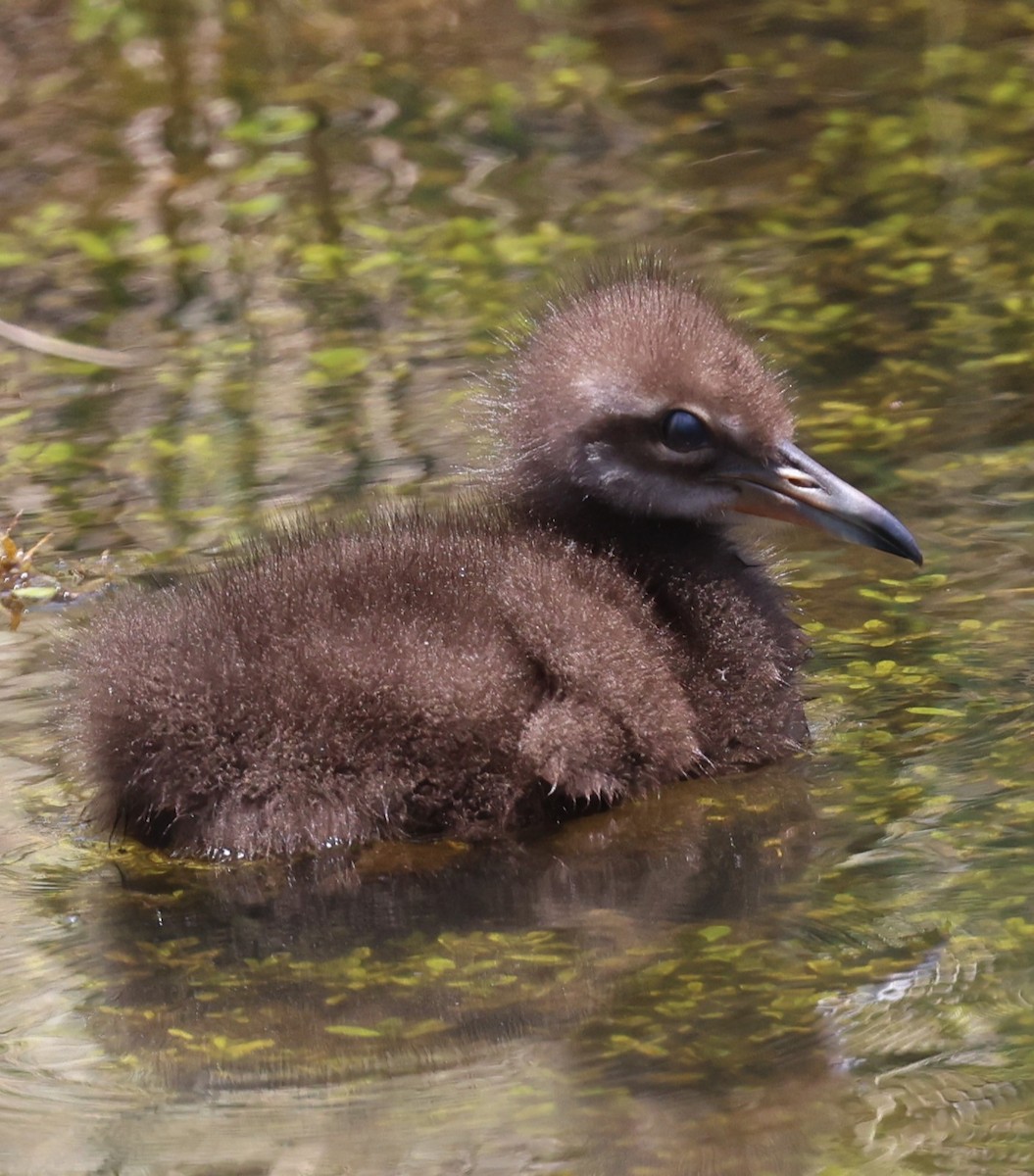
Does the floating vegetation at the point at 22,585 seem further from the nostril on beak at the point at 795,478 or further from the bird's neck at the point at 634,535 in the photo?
the nostril on beak at the point at 795,478

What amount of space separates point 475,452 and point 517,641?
89.3 inches

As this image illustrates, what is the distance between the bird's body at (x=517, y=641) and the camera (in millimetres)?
4594

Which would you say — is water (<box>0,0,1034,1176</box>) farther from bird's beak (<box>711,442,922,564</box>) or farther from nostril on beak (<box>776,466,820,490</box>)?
nostril on beak (<box>776,466,820,490</box>)

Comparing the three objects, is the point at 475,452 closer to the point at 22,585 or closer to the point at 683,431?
the point at 22,585

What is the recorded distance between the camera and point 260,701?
180 inches

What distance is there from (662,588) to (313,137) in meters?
5.95

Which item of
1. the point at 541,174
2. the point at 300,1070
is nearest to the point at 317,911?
the point at 300,1070

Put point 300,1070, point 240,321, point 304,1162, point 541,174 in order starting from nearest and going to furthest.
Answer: point 304,1162
point 300,1070
point 240,321
point 541,174

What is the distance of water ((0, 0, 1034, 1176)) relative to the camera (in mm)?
3557

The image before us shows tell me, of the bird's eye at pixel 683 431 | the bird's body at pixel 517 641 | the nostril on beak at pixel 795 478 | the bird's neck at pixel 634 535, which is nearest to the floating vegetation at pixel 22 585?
the bird's body at pixel 517 641

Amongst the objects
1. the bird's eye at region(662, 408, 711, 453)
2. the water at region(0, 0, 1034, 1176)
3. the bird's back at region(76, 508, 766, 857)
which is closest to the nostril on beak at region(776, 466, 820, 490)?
the bird's eye at region(662, 408, 711, 453)

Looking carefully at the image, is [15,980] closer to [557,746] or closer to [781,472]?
[557,746]

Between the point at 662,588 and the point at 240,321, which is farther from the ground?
the point at 662,588

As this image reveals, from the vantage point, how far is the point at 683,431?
5.16 metres
